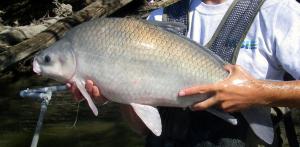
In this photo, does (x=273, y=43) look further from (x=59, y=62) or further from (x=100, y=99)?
(x=59, y=62)

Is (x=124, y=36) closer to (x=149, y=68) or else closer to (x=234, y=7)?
(x=149, y=68)

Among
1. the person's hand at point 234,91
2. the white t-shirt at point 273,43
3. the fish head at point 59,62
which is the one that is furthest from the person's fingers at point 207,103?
the fish head at point 59,62

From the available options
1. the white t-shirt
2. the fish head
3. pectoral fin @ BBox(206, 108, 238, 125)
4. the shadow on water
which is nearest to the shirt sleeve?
the white t-shirt

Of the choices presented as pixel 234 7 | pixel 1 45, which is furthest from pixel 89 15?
pixel 234 7

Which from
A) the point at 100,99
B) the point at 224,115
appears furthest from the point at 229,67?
the point at 100,99

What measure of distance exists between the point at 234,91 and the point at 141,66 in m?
0.44

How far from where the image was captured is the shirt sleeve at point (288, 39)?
9.16 feet

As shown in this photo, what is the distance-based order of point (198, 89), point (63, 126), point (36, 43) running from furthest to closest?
1. point (63, 126)
2. point (36, 43)
3. point (198, 89)

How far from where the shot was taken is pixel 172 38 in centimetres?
286

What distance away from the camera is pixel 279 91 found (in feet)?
9.05

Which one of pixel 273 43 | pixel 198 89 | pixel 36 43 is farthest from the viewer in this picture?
pixel 36 43

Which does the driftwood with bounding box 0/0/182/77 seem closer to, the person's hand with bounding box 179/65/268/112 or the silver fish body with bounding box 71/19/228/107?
the silver fish body with bounding box 71/19/228/107

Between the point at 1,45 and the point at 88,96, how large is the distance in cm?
753

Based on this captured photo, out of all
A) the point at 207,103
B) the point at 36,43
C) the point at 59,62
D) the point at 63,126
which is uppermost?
the point at 59,62
